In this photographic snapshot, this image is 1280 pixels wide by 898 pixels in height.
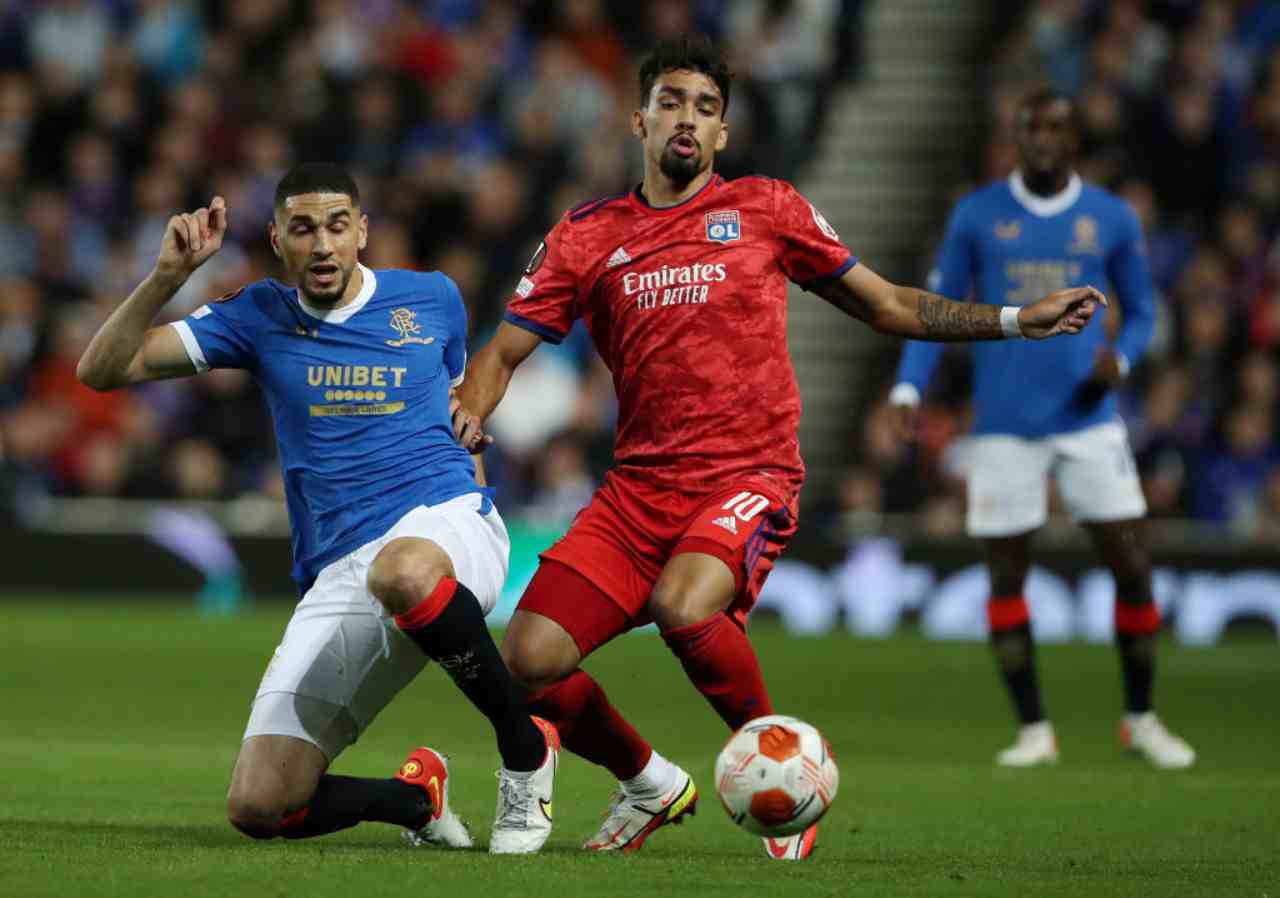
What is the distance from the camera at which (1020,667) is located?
953 centimetres

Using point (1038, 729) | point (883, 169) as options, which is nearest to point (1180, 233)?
point (883, 169)

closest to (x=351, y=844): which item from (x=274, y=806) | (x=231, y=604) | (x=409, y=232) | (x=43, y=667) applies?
(x=274, y=806)

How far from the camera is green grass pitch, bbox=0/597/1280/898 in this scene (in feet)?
19.3

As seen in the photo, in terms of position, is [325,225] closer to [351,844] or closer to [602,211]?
[602,211]

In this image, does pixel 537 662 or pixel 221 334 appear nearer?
pixel 537 662

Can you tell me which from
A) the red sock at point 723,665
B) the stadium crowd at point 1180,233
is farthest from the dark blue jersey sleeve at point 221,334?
the stadium crowd at point 1180,233

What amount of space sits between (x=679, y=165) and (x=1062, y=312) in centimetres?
125

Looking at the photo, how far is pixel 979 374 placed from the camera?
991 centimetres

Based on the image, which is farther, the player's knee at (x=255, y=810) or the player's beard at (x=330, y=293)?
the player's beard at (x=330, y=293)

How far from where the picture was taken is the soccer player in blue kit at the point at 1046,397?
951 cm

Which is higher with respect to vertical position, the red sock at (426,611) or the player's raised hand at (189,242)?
the player's raised hand at (189,242)

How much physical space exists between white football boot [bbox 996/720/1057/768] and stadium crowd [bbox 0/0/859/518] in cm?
716

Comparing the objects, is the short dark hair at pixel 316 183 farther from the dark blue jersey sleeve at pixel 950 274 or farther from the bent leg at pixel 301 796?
the dark blue jersey sleeve at pixel 950 274

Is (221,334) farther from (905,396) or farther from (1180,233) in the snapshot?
(1180,233)
